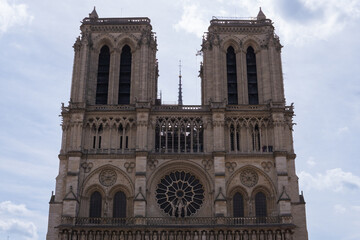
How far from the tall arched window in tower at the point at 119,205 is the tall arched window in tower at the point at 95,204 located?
1.44 metres

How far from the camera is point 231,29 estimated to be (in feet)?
179

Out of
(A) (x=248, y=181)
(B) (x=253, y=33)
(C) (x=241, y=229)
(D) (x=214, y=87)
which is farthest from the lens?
(B) (x=253, y=33)

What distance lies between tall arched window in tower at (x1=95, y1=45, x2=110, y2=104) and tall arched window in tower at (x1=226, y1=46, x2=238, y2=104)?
1289cm

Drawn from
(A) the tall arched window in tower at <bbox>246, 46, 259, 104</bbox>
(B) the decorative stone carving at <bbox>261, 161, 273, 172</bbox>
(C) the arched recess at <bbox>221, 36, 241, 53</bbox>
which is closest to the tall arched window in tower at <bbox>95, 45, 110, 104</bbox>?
(C) the arched recess at <bbox>221, 36, 241, 53</bbox>

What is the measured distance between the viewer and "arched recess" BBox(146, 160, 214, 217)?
46.9 metres

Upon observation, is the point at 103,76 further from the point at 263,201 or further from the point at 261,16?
the point at 263,201

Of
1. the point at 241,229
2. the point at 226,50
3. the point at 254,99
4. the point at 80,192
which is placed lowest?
the point at 241,229

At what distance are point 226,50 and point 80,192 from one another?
21407 millimetres

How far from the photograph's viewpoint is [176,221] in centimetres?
4556

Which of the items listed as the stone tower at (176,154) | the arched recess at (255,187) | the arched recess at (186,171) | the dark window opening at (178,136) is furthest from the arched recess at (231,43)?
the arched recess at (186,171)

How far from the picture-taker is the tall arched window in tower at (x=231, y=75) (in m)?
52.7

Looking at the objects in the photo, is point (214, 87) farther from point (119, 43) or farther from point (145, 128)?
point (119, 43)

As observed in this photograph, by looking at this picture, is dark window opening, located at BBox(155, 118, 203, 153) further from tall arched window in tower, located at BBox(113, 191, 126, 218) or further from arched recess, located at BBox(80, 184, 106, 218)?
arched recess, located at BBox(80, 184, 106, 218)

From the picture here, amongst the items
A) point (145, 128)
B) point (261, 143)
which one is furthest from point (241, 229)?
point (145, 128)
